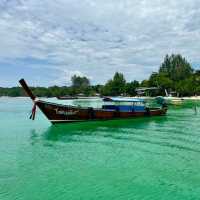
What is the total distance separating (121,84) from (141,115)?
98472 mm

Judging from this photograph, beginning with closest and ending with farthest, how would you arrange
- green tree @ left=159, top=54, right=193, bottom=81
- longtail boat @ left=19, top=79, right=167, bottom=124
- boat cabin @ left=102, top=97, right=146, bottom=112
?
longtail boat @ left=19, top=79, right=167, bottom=124 < boat cabin @ left=102, top=97, right=146, bottom=112 < green tree @ left=159, top=54, right=193, bottom=81

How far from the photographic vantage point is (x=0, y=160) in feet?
52.8

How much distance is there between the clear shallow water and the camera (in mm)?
11234

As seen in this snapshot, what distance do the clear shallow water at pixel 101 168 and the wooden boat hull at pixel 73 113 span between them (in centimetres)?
884

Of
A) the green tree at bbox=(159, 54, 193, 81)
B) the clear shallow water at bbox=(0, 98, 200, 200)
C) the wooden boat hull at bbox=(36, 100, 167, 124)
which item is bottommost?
the clear shallow water at bbox=(0, 98, 200, 200)

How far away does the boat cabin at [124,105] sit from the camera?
1492 inches

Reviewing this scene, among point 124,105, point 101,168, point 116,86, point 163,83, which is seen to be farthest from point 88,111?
point 116,86

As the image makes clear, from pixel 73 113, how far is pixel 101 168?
64.4ft

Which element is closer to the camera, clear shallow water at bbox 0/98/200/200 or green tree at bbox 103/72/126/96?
clear shallow water at bbox 0/98/200/200

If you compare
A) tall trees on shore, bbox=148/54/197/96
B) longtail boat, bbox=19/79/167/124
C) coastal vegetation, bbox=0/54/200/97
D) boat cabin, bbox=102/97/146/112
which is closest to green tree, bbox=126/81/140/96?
coastal vegetation, bbox=0/54/200/97

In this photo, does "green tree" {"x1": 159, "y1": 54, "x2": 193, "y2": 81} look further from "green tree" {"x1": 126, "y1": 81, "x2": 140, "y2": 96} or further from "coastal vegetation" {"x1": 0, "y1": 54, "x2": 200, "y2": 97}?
"green tree" {"x1": 126, "y1": 81, "x2": 140, "y2": 96}

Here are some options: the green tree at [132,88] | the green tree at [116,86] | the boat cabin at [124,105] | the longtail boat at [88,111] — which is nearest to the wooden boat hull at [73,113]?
the longtail boat at [88,111]

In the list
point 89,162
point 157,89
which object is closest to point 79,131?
point 89,162

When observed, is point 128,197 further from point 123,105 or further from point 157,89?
point 157,89
